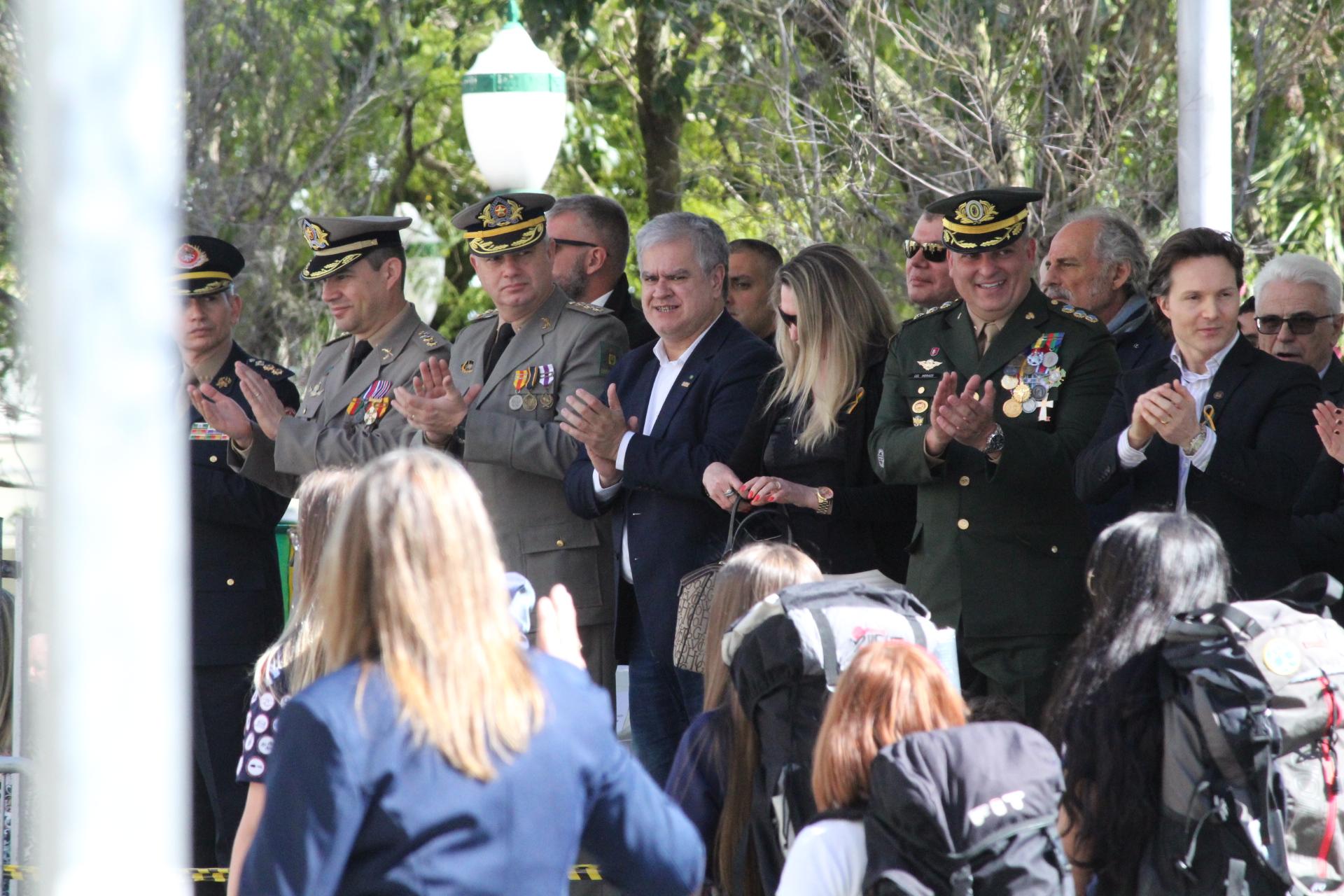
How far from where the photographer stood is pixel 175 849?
5.98ft

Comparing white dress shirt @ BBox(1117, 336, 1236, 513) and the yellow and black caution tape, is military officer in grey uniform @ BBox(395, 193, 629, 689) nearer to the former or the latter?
the yellow and black caution tape

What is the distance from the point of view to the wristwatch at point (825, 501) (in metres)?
4.73

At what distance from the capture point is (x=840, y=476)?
492cm

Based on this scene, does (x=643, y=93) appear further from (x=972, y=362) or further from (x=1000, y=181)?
(x=972, y=362)

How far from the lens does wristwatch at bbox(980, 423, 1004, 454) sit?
4391 millimetres

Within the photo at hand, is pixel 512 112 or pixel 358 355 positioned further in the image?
pixel 512 112

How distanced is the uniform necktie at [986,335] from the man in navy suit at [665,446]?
2.14 feet

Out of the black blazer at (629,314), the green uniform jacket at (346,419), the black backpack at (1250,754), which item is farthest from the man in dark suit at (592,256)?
the black backpack at (1250,754)

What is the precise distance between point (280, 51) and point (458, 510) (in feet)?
24.1

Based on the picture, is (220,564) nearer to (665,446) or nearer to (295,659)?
(665,446)

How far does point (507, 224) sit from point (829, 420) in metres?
1.25

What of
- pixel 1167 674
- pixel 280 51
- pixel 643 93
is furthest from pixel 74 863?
pixel 643 93

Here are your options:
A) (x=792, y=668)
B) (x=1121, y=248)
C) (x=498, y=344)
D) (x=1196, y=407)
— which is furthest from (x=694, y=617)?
(x=1121, y=248)

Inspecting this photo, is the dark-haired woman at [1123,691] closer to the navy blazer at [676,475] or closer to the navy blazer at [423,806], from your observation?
the navy blazer at [423,806]
